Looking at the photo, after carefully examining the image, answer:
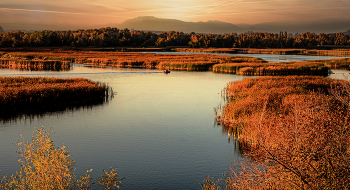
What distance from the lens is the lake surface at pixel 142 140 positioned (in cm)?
1548

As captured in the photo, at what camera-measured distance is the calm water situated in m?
15.5

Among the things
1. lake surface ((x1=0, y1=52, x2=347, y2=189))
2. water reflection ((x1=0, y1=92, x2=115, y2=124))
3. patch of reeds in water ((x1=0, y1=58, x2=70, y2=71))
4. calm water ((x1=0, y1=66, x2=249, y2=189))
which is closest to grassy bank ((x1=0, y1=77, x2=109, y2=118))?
water reflection ((x1=0, y1=92, x2=115, y2=124))

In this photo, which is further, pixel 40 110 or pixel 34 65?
pixel 34 65

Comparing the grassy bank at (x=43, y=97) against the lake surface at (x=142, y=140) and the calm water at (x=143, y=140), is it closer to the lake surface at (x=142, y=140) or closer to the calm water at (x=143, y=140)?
the lake surface at (x=142, y=140)

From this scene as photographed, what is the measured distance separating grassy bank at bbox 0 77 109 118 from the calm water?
1.94 meters

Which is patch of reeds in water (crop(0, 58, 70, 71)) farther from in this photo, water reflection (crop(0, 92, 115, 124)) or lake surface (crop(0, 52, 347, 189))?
water reflection (crop(0, 92, 115, 124))

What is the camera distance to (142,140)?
20.8 m

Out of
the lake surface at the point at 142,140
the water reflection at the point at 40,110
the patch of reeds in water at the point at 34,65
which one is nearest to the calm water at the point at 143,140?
the lake surface at the point at 142,140

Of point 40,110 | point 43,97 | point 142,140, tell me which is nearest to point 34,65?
point 43,97

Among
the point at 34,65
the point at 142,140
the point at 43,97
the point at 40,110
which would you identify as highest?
the point at 34,65

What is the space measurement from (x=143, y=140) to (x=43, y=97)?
13.1 meters

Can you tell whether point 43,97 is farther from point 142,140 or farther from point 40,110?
point 142,140

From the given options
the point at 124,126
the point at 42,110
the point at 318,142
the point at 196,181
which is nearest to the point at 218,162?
the point at 196,181

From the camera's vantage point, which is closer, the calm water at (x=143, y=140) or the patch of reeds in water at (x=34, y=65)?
the calm water at (x=143, y=140)
